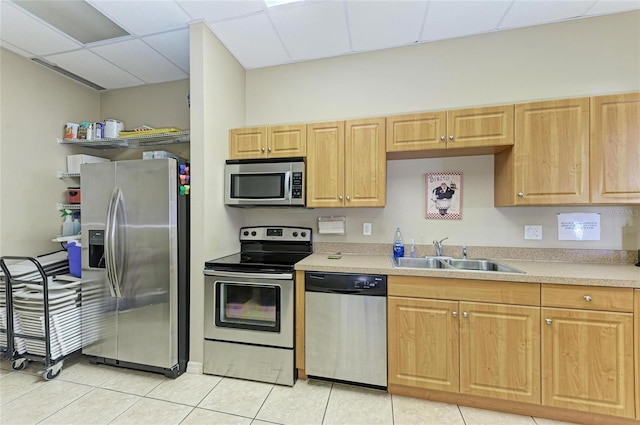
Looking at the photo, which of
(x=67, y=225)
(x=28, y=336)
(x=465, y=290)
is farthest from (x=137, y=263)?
(x=465, y=290)

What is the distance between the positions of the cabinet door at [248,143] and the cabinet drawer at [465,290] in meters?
1.57

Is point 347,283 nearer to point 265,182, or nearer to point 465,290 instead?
point 465,290

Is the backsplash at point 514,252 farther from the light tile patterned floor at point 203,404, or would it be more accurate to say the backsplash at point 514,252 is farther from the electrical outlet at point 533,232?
the light tile patterned floor at point 203,404

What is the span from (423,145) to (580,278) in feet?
4.16

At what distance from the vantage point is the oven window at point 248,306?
2.01m

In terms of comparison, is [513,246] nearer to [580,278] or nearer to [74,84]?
[580,278]

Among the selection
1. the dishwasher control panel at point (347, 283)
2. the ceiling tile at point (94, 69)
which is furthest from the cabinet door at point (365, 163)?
the ceiling tile at point (94, 69)

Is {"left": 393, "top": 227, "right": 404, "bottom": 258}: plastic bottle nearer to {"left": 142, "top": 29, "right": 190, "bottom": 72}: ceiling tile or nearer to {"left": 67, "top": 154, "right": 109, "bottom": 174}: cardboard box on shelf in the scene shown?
{"left": 142, "top": 29, "right": 190, "bottom": 72}: ceiling tile

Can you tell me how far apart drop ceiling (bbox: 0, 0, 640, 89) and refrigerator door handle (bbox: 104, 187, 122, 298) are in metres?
1.38

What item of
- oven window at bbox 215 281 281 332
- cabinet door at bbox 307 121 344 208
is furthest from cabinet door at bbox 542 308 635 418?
oven window at bbox 215 281 281 332

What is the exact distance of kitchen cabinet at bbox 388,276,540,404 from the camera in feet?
5.38

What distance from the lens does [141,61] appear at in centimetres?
267

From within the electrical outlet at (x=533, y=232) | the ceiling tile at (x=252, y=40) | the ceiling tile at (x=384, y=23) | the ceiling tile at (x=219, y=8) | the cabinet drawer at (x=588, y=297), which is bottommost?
the cabinet drawer at (x=588, y=297)

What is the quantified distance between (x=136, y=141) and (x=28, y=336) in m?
1.92
